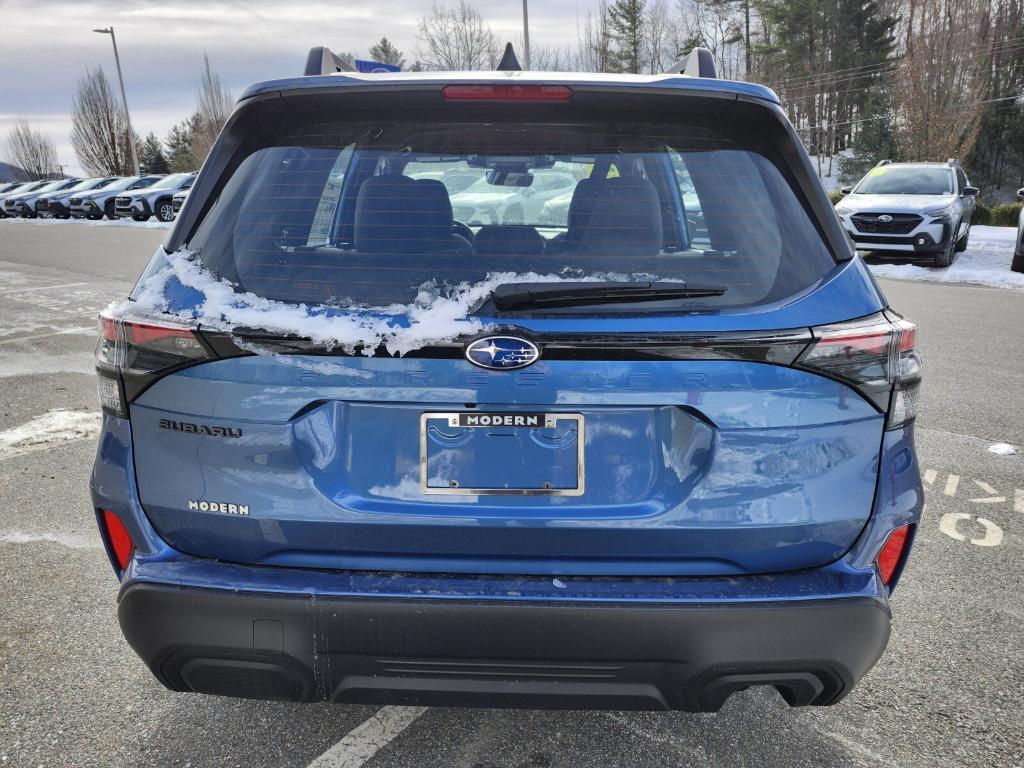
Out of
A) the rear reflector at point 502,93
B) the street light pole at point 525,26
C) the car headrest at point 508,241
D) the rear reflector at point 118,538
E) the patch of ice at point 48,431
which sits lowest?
the patch of ice at point 48,431

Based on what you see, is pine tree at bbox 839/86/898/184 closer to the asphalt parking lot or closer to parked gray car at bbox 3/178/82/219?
parked gray car at bbox 3/178/82/219

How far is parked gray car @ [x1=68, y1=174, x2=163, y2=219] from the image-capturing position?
32.8 meters

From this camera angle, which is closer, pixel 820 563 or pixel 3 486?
pixel 820 563

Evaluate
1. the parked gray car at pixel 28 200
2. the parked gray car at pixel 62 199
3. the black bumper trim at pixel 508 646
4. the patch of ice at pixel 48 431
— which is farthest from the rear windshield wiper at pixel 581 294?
the parked gray car at pixel 28 200

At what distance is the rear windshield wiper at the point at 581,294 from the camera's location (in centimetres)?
185

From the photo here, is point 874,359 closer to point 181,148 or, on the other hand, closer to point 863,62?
point 863,62

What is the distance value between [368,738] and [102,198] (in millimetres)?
35247

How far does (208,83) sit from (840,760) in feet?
219

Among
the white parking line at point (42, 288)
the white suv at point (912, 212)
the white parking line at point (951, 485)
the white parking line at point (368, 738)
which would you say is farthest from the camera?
the white suv at point (912, 212)

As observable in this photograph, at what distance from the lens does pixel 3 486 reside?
455cm

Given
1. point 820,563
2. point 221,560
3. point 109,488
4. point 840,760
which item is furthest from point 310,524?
point 840,760

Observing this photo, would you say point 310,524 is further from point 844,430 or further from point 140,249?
point 140,249

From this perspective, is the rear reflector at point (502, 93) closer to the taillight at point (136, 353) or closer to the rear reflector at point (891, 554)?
the taillight at point (136, 353)

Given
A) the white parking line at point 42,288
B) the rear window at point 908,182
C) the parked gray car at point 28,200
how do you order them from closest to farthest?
the white parking line at point 42,288 < the rear window at point 908,182 < the parked gray car at point 28,200
